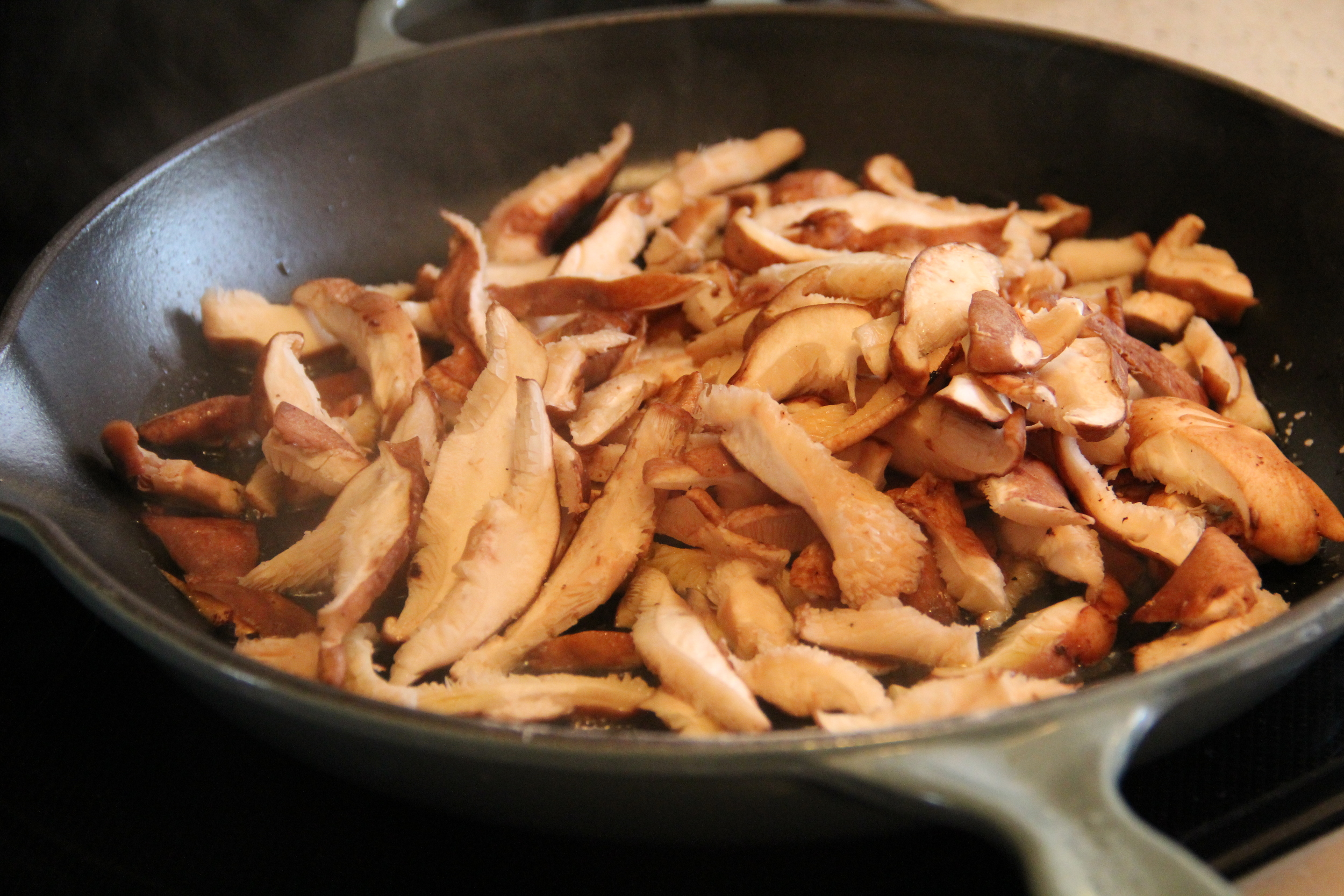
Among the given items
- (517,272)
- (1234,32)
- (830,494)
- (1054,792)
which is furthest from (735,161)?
(1054,792)

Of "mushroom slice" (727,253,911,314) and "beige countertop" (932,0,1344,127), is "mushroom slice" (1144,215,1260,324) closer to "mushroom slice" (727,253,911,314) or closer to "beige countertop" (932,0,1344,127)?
"mushroom slice" (727,253,911,314)

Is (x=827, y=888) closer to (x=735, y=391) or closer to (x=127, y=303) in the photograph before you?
(x=735, y=391)

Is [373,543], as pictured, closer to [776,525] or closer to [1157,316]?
[776,525]

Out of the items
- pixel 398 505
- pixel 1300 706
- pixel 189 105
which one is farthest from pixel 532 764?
pixel 189 105

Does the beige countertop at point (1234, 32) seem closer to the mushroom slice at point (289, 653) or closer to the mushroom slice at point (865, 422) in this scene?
the mushroom slice at point (865, 422)

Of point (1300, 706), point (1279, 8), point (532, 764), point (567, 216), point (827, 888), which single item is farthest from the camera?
point (1279, 8)

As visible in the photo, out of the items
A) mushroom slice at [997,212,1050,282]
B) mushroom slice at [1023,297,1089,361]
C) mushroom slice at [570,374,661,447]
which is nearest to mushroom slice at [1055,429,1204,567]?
mushroom slice at [1023,297,1089,361]

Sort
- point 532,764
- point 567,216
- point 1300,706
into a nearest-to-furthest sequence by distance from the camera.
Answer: point 532,764
point 1300,706
point 567,216
